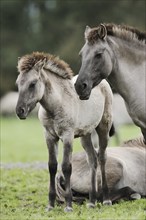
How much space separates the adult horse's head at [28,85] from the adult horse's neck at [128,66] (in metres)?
1.41

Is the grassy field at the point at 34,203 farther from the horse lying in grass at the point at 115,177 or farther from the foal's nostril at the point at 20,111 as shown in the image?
the foal's nostril at the point at 20,111

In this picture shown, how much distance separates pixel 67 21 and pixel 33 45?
4.37 meters

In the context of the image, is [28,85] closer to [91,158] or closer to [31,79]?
[31,79]

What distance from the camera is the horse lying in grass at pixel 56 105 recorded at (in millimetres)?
9867

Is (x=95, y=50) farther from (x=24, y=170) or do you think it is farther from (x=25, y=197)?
(x=24, y=170)

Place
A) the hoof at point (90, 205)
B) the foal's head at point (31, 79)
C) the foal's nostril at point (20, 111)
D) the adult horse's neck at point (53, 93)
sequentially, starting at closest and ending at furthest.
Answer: the foal's nostril at point (20, 111), the foal's head at point (31, 79), the adult horse's neck at point (53, 93), the hoof at point (90, 205)

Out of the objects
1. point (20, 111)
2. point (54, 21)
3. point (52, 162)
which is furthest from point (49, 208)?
point (54, 21)

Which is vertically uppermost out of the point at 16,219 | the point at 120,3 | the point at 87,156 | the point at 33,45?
the point at 120,3

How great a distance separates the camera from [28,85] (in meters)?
9.81

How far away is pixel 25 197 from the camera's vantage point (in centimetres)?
1217

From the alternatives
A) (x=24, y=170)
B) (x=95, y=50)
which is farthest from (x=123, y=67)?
(x=24, y=170)

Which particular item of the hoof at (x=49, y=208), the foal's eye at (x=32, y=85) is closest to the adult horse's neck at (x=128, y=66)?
the foal's eye at (x=32, y=85)

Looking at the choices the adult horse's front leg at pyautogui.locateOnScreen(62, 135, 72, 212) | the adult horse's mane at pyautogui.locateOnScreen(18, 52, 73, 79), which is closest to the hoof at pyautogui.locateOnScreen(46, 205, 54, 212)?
the adult horse's front leg at pyautogui.locateOnScreen(62, 135, 72, 212)

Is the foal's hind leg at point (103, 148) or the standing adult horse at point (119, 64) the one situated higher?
the standing adult horse at point (119, 64)
